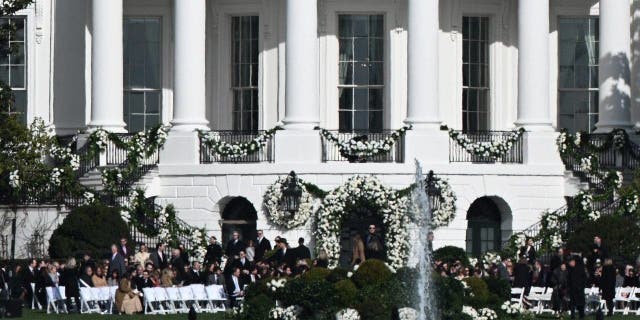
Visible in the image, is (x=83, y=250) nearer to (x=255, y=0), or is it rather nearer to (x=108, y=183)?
(x=108, y=183)

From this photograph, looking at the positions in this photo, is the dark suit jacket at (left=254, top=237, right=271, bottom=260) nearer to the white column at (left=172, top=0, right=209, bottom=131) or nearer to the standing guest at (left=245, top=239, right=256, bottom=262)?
the standing guest at (left=245, top=239, right=256, bottom=262)

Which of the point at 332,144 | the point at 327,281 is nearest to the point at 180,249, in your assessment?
the point at 332,144

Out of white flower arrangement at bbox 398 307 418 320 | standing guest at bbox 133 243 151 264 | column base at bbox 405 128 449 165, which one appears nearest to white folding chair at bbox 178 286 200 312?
standing guest at bbox 133 243 151 264

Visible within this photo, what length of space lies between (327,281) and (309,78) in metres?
19.0

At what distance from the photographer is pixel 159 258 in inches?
2601

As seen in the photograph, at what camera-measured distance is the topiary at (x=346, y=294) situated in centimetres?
5359

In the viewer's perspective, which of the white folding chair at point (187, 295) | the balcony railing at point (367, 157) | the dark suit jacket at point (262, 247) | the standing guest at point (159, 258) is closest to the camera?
the white folding chair at point (187, 295)

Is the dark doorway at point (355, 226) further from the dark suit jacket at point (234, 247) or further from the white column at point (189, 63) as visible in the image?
the white column at point (189, 63)

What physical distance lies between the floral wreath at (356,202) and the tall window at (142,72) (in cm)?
873

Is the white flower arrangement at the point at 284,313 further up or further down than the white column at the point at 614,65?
further down

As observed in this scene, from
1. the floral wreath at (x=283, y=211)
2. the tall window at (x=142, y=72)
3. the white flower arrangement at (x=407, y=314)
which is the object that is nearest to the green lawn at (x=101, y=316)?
the white flower arrangement at (x=407, y=314)

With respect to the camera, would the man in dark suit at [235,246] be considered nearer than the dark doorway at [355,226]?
Yes

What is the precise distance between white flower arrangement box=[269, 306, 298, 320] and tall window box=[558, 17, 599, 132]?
25.2m

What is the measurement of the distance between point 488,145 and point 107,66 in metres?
10.9
